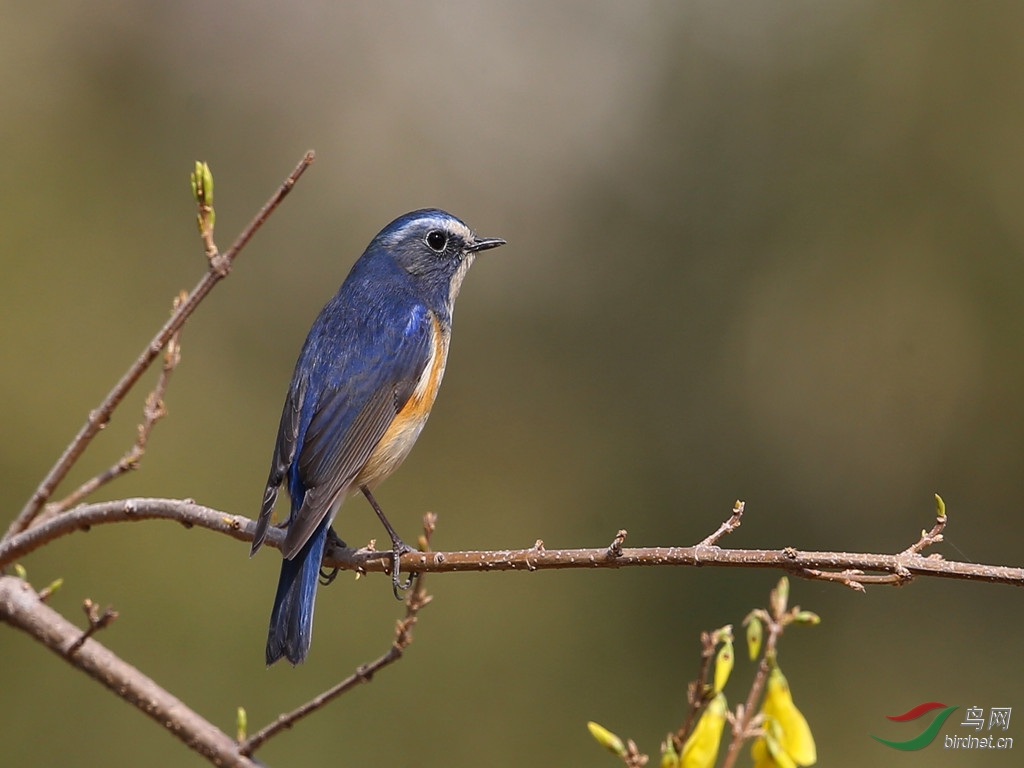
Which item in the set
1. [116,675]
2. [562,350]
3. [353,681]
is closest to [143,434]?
[116,675]

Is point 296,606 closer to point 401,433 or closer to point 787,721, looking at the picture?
point 401,433

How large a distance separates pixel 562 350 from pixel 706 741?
6268 mm

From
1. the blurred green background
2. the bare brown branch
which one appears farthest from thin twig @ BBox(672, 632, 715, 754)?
the blurred green background

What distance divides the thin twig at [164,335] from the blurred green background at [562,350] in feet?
9.56

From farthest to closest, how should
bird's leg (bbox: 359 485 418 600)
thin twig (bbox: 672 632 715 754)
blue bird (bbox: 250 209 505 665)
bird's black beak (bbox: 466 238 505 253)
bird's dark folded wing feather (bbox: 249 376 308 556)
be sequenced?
bird's black beak (bbox: 466 238 505 253), bird's dark folded wing feather (bbox: 249 376 308 556), blue bird (bbox: 250 209 505 665), bird's leg (bbox: 359 485 418 600), thin twig (bbox: 672 632 715 754)

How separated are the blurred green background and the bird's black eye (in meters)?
2.51

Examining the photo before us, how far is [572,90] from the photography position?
9.90m

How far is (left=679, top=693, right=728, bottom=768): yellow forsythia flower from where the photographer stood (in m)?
1.79

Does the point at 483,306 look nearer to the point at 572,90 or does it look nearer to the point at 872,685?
the point at 572,90

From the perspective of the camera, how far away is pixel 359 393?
356 centimetres

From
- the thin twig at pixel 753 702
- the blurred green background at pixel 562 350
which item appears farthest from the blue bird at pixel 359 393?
the blurred green background at pixel 562 350

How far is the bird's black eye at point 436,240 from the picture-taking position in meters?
4.30

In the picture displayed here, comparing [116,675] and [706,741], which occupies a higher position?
[706,741]

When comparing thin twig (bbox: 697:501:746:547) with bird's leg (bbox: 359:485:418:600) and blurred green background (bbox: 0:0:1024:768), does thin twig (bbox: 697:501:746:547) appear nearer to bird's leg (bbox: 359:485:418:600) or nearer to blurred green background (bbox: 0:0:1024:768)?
bird's leg (bbox: 359:485:418:600)
